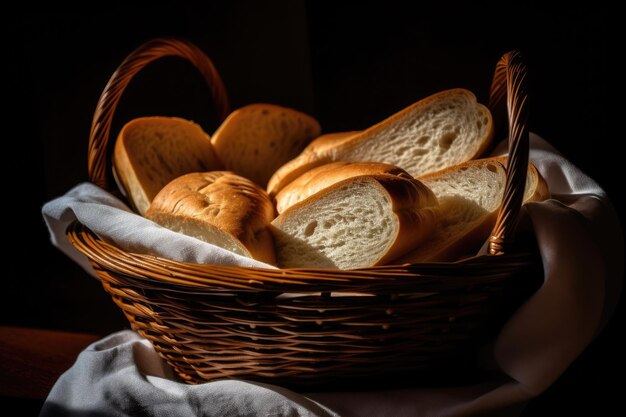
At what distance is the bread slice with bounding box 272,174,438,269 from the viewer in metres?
0.98

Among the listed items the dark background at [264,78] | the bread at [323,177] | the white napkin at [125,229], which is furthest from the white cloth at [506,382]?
the dark background at [264,78]

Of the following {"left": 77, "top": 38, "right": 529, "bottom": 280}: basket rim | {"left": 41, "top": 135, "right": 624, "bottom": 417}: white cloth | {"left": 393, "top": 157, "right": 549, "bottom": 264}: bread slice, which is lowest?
{"left": 41, "top": 135, "right": 624, "bottom": 417}: white cloth

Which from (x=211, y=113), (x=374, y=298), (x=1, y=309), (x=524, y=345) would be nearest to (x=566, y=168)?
(x=524, y=345)

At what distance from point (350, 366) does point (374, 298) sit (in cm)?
14

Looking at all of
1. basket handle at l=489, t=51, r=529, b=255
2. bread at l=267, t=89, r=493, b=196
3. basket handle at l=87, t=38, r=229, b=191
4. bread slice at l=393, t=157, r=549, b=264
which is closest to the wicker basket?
basket handle at l=489, t=51, r=529, b=255

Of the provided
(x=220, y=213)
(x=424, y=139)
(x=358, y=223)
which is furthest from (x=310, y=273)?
(x=424, y=139)

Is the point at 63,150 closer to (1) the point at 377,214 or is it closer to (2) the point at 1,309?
(2) the point at 1,309

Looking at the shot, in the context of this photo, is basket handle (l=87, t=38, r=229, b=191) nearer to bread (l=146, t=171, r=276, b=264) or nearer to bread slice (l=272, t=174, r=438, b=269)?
bread (l=146, t=171, r=276, b=264)

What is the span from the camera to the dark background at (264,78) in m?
1.34

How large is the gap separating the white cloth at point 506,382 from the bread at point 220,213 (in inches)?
4.0

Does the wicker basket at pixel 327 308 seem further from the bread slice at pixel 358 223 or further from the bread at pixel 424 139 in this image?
the bread at pixel 424 139

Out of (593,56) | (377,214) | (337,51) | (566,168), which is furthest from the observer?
(337,51)

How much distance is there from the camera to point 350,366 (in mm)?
925

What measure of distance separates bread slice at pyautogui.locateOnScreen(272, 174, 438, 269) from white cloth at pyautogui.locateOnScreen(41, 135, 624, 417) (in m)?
0.17
